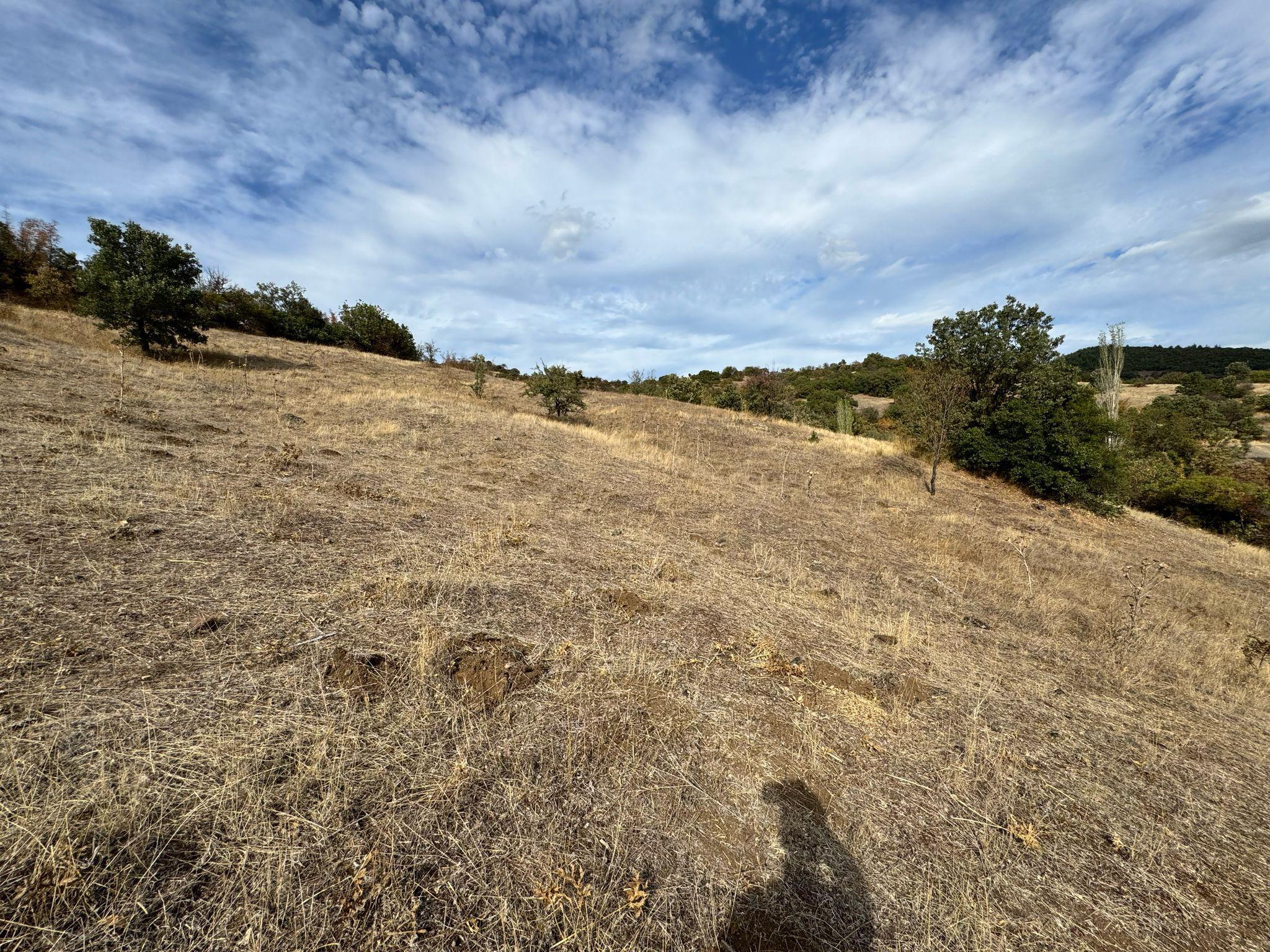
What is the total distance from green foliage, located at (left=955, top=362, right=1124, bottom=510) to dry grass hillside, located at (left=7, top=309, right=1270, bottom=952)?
10627 mm

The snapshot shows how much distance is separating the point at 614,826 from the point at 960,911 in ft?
6.17

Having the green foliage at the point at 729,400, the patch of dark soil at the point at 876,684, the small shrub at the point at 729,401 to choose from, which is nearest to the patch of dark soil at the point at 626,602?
the patch of dark soil at the point at 876,684

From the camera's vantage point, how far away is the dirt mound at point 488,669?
3.45m

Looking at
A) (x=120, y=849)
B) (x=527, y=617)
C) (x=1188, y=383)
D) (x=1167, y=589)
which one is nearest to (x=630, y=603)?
(x=527, y=617)

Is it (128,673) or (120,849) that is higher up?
(128,673)

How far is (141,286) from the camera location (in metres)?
15.2

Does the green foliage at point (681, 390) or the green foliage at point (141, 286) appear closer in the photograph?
the green foliage at point (141, 286)

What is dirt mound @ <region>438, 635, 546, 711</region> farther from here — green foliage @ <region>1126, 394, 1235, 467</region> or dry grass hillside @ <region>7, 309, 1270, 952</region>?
green foliage @ <region>1126, 394, 1235, 467</region>

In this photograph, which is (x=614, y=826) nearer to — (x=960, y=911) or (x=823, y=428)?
(x=960, y=911)

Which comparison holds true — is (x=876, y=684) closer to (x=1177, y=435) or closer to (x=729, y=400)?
(x=729, y=400)

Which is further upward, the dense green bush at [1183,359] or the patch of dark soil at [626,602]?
the dense green bush at [1183,359]

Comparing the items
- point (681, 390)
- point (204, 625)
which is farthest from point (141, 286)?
point (681, 390)

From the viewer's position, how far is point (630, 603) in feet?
17.3

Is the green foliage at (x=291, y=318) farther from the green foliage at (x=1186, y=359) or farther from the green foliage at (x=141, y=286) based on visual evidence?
the green foliage at (x=1186, y=359)
